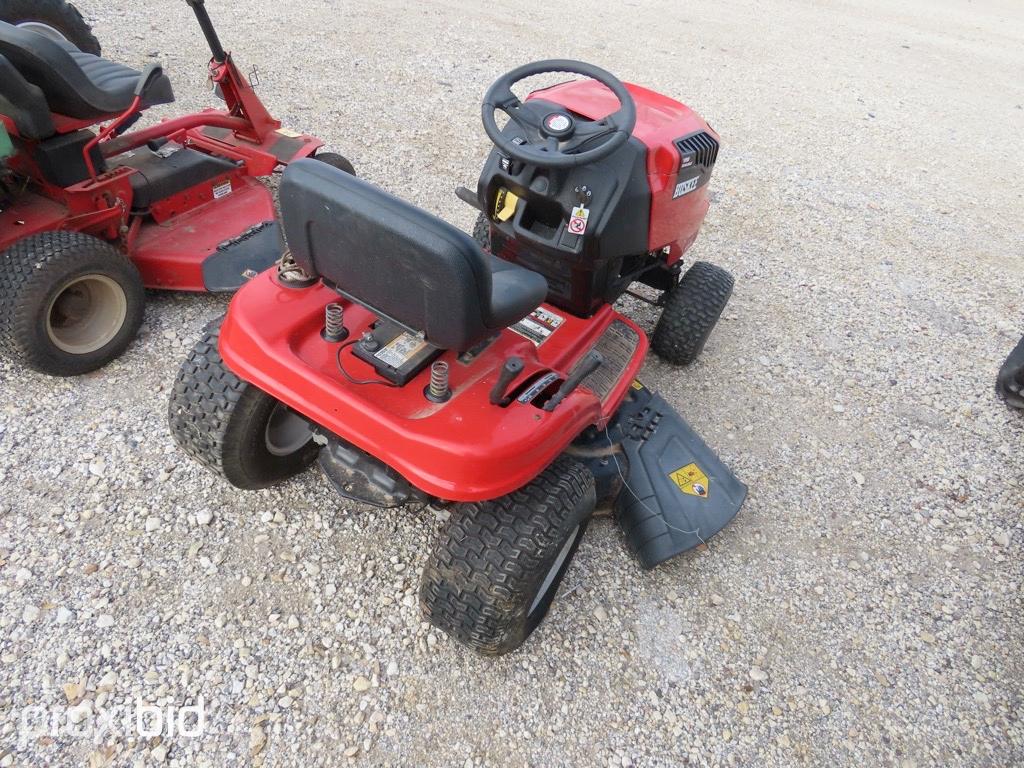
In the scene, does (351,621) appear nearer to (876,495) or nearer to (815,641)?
(815,641)

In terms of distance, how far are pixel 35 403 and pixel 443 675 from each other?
1.73 meters

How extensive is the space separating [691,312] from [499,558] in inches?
58.7

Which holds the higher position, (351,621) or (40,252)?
(40,252)

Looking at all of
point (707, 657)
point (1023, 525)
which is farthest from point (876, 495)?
point (707, 657)

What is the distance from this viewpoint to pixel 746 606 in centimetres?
211

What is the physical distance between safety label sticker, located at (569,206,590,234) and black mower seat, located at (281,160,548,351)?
0.68 m

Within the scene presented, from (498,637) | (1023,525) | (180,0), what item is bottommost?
(1023,525)

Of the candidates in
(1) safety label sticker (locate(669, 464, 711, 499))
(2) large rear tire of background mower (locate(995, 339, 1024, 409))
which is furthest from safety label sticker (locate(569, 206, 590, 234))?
(2) large rear tire of background mower (locate(995, 339, 1024, 409))

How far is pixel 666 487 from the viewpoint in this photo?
2180 mm

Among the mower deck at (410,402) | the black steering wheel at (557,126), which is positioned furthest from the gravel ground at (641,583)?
the black steering wheel at (557,126)

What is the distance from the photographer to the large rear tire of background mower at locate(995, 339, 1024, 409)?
9.50 ft

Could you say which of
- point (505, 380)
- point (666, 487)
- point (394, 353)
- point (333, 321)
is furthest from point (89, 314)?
point (666, 487)

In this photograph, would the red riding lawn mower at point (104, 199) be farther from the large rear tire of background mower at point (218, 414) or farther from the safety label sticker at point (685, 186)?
the safety label sticker at point (685, 186)

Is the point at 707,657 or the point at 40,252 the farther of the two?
the point at 40,252
